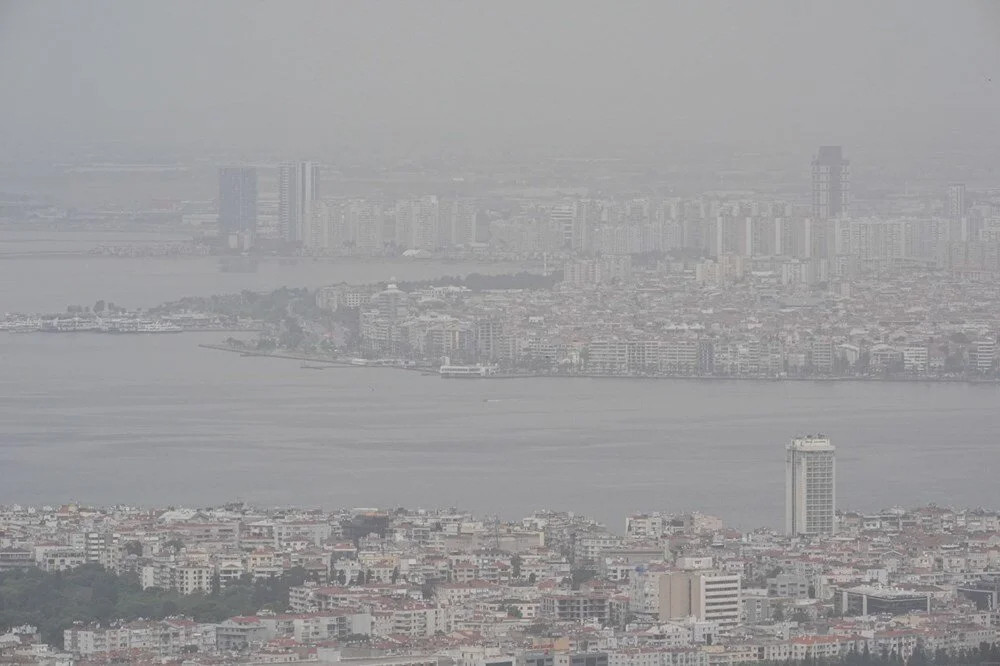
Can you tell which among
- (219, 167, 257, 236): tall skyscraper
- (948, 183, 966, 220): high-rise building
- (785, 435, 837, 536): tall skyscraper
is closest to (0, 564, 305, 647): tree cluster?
(785, 435, 837, 536): tall skyscraper

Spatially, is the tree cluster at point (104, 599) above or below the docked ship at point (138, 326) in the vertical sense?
below

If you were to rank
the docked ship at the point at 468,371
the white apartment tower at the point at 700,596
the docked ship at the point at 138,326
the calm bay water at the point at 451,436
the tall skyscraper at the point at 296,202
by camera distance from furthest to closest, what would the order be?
the tall skyscraper at the point at 296,202
the docked ship at the point at 138,326
the docked ship at the point at 468,371
the calm bay water at the point at 451,436
the white apartment tower at the point at 700,596

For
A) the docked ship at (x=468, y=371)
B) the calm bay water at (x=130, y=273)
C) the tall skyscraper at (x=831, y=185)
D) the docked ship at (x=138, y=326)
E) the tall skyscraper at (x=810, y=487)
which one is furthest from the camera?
the calm bay water at (x=130, y=273)

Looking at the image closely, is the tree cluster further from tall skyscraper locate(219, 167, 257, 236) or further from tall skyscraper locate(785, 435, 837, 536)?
tall skyscraper locate(219, 167, 257, 236)

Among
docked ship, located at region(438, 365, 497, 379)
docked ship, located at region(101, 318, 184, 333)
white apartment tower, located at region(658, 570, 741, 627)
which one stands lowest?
white apartment tower, located at region(658, 570, 741, 627)

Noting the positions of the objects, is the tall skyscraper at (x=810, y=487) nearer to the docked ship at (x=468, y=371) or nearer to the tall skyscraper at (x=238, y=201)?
the docked ship at (x=468, y=371)

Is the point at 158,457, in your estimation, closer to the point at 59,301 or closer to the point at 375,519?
the point at 375,519

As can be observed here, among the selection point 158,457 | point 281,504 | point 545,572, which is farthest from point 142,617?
point 158,457

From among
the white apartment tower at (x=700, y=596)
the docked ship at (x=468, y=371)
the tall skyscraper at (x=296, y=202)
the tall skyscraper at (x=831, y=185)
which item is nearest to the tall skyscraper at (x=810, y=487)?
the white apartment tower at (x=700, y=596)
